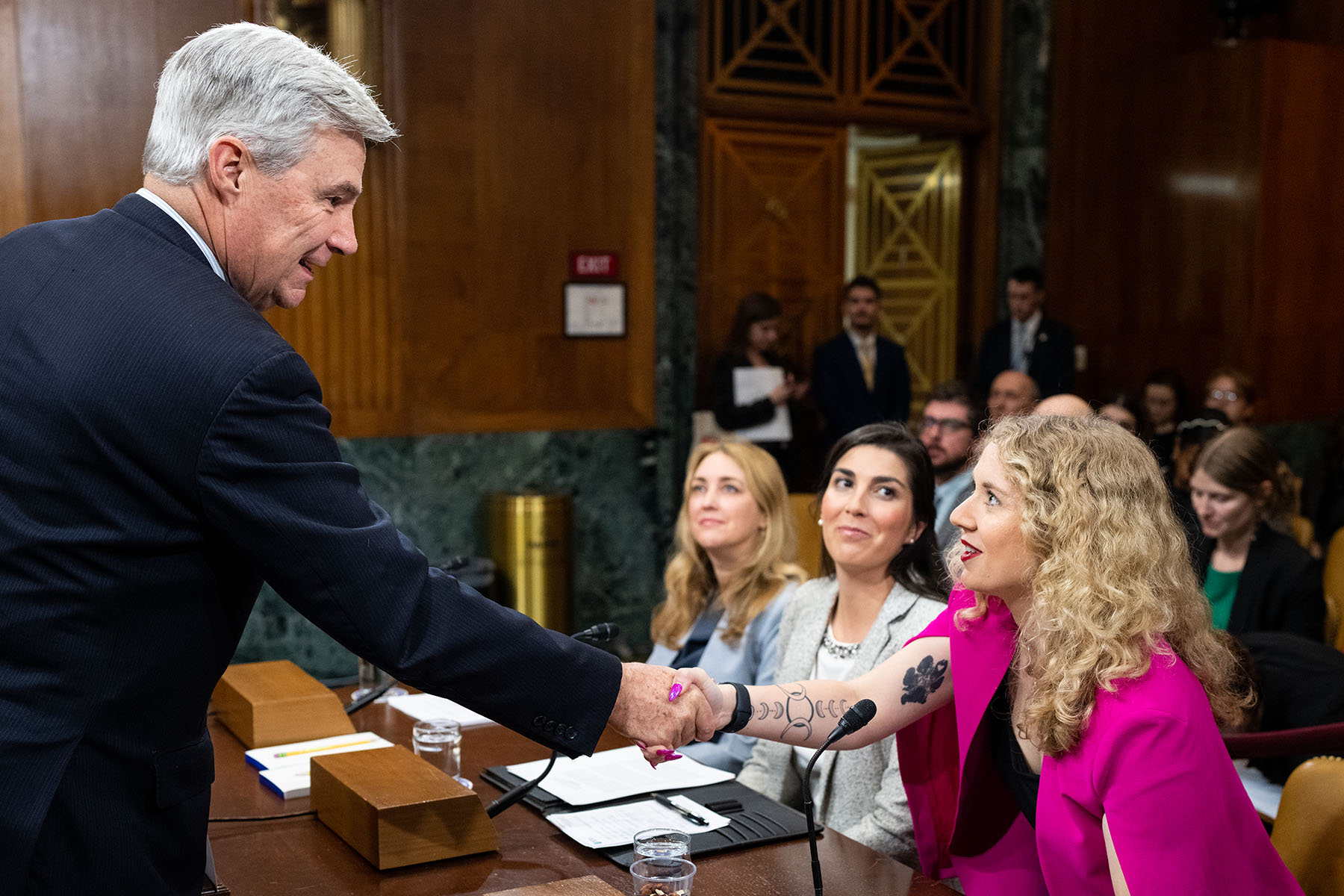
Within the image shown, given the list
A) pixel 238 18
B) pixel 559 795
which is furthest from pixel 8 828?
pixel 238 18

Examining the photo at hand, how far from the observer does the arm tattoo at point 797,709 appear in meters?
2.23

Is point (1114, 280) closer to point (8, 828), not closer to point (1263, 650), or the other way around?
point (1263, 650)

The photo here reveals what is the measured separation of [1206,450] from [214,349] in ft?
11.1

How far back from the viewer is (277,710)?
252cm

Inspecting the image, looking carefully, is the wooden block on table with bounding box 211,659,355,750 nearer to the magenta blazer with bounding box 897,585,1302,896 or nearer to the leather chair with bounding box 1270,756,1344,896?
the magenta blazer with bounding box 897,585,1302,896

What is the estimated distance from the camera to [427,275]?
5.95 metres

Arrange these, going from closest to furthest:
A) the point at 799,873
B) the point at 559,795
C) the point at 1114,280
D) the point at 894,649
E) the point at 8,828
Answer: the point at 8,828 < the point at 799,873 < the point at 559,795 < the point at 894,649 < the point at 1114,280

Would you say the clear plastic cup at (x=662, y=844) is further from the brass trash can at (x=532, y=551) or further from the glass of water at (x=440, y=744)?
the brass trash can at (x=532, y=551)

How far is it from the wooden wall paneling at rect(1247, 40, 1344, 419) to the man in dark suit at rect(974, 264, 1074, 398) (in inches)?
45.8

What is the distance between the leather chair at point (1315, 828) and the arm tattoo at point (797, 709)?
2.33 feet

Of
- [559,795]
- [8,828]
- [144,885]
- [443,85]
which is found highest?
[443,85]

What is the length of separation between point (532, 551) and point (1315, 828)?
4302mm

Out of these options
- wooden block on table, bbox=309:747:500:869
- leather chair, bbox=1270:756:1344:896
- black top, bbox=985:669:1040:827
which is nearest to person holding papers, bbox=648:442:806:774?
black top, bbox=985:669:1040:827

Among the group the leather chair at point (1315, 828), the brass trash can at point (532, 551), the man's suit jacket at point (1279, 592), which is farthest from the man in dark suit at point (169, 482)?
the brass trash can at point (532, 551)
